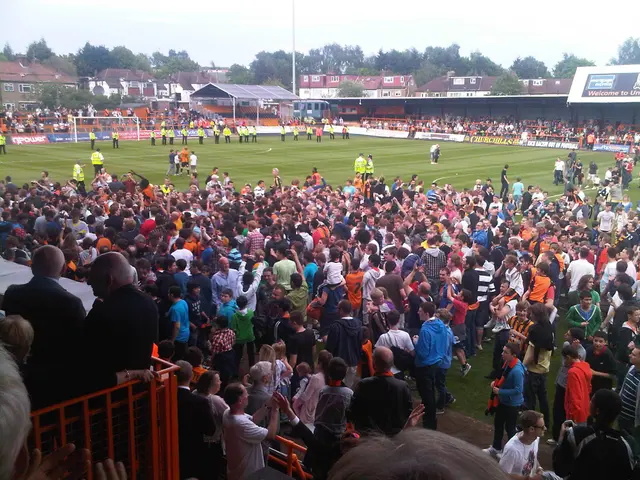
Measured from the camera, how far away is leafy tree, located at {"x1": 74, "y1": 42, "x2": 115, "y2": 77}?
102625 millimetres

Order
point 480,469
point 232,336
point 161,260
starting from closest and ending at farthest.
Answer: point 480,469
point 232,336
point 161,260

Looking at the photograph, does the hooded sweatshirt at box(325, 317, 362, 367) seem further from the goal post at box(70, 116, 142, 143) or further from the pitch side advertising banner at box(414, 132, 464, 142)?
the pitch side advertising banner at box(414, 132, 464, 142)

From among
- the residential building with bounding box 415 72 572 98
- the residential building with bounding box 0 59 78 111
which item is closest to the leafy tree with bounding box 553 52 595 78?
the residential building with bounding box 415 72 572 98

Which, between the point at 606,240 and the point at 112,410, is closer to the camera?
the point at 112,410

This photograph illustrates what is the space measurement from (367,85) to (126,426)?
359ft

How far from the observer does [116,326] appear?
370 centimetres

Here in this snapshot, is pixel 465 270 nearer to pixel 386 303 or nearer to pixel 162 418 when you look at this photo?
pixel 386 303

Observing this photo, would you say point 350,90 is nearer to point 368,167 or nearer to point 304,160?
point 304,160

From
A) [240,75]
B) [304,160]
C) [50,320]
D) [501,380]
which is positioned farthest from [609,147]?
[240,75]

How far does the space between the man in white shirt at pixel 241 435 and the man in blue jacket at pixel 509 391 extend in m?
2.56

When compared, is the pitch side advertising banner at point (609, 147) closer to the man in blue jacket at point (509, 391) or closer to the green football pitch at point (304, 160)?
the green football pitch at point (304, 160)

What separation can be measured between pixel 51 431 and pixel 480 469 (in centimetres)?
291

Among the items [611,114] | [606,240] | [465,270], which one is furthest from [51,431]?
[611,114]

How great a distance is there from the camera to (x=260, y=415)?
4.81 m
